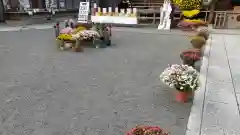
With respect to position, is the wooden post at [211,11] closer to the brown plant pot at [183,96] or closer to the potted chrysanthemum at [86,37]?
the potted chrysanthemum at [86,37]

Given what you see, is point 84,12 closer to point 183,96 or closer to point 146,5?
point 146,5

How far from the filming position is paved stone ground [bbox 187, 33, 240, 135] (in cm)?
364

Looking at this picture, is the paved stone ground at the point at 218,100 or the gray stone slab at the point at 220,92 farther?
the gray stone slab at the point at 220,92

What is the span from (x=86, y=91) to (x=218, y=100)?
2.53 metres

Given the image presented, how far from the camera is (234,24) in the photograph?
40.1 ft

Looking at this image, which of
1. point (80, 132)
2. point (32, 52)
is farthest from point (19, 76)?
point (80, 132)

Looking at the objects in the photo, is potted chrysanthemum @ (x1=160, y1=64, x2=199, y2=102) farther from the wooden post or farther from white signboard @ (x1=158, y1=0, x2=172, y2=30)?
the wooden post

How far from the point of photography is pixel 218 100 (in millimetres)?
4500

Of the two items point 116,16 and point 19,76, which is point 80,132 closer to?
point 19,76

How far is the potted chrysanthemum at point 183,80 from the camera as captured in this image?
4262 mm

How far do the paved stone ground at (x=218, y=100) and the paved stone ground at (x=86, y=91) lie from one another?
0.23 metres

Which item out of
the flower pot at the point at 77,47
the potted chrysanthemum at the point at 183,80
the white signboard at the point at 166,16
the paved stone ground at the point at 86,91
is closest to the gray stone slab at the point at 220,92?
the potted chrysanthemum at the point at 183,80

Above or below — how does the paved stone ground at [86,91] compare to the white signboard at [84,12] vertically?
below

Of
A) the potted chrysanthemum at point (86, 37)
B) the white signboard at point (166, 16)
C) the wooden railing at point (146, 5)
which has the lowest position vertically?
the potted chrysanthemum at point (86, 37)
